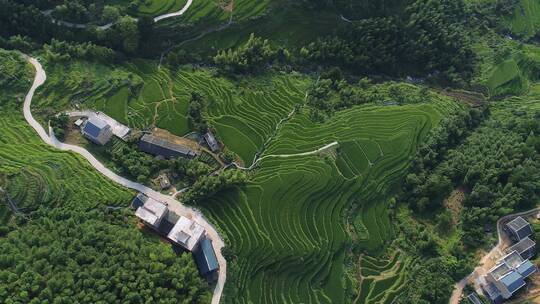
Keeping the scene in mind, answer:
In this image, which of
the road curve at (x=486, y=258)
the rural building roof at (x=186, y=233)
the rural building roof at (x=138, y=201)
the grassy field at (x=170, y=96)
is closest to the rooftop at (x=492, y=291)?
the road curve at (x=486, y=258)

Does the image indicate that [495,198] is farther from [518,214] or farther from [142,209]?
[142,209]

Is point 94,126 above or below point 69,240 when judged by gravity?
above

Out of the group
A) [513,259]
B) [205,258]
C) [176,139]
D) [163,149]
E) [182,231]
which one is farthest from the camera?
[176,139]

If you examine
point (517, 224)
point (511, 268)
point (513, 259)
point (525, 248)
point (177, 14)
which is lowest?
point (511, 268)

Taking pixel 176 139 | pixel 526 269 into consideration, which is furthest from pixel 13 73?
pixel 526 269

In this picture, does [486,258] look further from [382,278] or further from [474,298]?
[382,278]

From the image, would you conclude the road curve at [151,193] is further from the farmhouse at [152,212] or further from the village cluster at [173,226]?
the farmhouse at [152,212]

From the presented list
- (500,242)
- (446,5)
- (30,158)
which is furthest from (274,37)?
(500,242)
